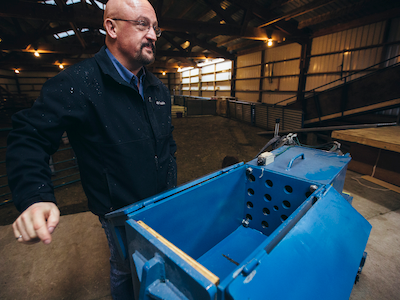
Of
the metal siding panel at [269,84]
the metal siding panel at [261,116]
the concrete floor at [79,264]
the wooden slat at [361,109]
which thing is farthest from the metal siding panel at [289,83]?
the concrete floor at [79,264]

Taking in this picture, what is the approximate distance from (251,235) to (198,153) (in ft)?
14.7

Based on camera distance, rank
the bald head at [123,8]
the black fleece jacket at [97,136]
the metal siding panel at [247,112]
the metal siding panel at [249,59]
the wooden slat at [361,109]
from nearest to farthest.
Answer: the black fleece jacket at [97,136] → the bald head at [123,8] → the wooden slat at [361,109] → the metal siding panel at [247,112] → the metal siding panel at [249,59]

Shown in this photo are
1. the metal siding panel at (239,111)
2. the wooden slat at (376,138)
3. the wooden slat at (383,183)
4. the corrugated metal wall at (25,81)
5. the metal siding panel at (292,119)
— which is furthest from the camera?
the corrugated metal wall at (25,81)

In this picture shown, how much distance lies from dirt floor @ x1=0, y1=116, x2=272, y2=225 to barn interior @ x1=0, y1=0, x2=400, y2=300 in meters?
0.04

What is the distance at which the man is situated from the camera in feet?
2.82

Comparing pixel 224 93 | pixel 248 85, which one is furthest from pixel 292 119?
pixel 224 93

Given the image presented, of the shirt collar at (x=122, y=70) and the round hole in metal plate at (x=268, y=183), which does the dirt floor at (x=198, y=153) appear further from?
the shirt collar at (x=122, y=70)

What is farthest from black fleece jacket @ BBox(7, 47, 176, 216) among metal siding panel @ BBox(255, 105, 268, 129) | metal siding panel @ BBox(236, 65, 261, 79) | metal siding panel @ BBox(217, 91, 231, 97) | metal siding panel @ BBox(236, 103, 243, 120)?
metal siding panel @ BBox(217, 91, 231, 97)

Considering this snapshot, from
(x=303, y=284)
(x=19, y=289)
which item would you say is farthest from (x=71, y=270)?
(x=303, y=284)

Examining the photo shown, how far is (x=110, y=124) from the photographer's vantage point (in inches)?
42.4

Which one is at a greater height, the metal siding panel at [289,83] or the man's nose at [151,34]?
the metal siding panel at [289,83]

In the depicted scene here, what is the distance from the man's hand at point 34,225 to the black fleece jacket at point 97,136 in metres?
0.08

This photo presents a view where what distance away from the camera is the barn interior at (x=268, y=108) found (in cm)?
189

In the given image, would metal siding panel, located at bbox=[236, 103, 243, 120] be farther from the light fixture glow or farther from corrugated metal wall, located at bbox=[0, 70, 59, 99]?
corrugated metal wall, located at bbox=[0, 70, 59, 99]
